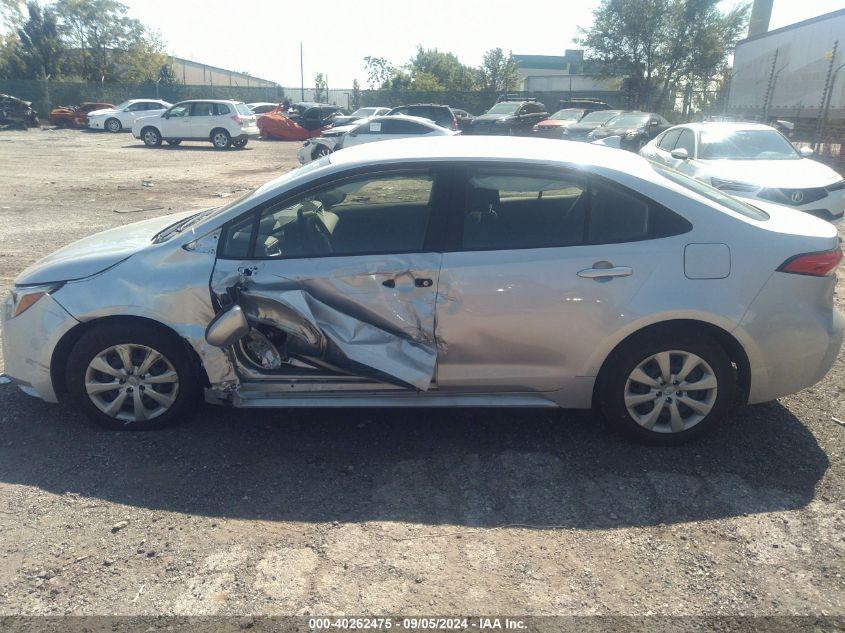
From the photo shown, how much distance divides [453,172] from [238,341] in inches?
61.5

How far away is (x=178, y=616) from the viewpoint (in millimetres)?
2646

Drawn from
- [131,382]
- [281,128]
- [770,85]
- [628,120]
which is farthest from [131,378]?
[281,128]

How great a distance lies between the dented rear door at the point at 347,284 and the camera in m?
3.74

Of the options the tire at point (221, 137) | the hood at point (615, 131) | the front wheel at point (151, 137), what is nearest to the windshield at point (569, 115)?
the hood at point (615, 131)

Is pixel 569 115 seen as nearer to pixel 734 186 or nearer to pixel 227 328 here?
pixel 734 186

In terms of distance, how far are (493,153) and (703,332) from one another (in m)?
1.57

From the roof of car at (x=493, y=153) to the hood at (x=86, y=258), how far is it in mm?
1366

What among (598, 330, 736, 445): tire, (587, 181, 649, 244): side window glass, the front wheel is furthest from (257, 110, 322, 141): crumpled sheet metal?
(598, 330, 736, 445): tire

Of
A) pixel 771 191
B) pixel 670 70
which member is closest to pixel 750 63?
pixel 670 70

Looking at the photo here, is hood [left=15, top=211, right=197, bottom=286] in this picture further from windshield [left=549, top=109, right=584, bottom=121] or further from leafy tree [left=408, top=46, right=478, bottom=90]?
leafy tree [left=408, top=46, right=478, bottom=90]

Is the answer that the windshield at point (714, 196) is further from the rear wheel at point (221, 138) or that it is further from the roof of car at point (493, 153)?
the rear wheel at point (221, 138)

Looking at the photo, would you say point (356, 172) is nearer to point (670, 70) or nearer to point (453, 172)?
point (453, 172)

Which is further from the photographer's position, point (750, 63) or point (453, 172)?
point (750, 63)

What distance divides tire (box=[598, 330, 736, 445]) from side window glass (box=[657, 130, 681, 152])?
28.1ft
